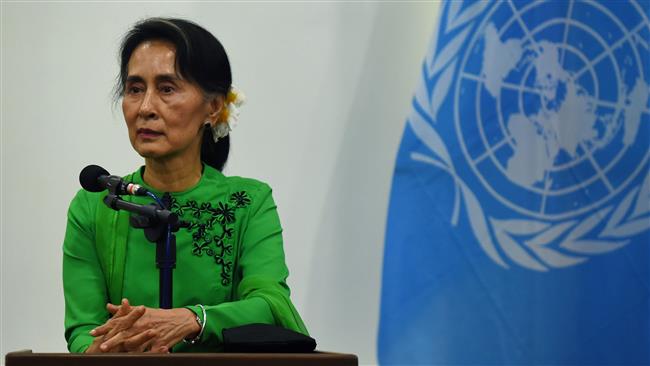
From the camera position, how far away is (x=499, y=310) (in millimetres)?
3537

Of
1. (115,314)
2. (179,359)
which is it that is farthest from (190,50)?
(179,359)

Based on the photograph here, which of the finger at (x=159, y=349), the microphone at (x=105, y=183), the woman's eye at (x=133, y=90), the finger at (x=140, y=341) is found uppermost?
the woman's eye at (x=133, y=90)

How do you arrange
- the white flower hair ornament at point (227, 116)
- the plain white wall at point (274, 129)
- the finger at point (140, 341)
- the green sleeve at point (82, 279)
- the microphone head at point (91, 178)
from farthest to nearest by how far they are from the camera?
the plain white wall at point (274, 129) < the white flower hair ornament at point (227, 116) < the green sleeve at point (82, 279) < the microphone head at point (91, 178) < the finger at point (140, 341)

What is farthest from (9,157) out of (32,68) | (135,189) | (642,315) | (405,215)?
(642,315)

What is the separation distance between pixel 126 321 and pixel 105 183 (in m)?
0.30

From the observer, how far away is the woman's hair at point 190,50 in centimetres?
230

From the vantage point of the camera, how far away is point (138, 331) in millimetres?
1937

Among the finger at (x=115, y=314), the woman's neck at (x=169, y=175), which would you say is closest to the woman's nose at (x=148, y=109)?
the woman's neck at (x=169, y=175)

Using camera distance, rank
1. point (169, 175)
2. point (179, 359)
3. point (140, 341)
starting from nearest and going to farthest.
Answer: point (179, 359) → point (140, 341) → point (169, 175)

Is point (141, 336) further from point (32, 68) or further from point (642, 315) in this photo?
point (642, 315)

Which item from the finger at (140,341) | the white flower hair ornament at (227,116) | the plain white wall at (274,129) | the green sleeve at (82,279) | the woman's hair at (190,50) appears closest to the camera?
the finger at (140,341)

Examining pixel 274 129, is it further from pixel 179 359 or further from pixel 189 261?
pixel 179 359

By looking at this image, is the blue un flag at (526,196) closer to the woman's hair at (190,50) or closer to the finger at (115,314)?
the woman's hair at (190,50)

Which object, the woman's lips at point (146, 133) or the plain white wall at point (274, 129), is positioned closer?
the woman's lips at point (146, 133)
